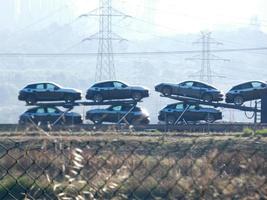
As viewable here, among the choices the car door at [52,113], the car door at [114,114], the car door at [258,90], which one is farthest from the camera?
the car door at [258,90]

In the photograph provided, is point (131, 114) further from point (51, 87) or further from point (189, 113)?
point (51, 87)

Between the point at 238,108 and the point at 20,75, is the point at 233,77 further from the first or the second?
the point at 238,108

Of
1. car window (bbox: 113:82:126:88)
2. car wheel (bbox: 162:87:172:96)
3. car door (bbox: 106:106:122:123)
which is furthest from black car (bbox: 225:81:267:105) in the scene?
car door (bbox: 106:106:122:123)

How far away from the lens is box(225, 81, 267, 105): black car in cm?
4038

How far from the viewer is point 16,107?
10000cm

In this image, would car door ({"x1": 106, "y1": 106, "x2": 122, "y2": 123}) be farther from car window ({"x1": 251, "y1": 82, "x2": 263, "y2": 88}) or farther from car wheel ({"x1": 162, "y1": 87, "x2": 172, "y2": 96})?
car window ({"x1": 251, "y1": 82, "x2": 263, "y2": 88})

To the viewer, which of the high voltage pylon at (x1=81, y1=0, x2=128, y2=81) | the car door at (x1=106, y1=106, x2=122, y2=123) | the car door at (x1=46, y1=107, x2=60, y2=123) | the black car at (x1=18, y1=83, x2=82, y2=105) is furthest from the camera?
the high voltage pylon at (x1=81, y1=0, x2=128, y2=81)

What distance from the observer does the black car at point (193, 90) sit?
40750mm

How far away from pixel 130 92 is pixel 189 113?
10.8ft

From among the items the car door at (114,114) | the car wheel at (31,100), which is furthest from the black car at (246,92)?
the car wheel at (31,100)

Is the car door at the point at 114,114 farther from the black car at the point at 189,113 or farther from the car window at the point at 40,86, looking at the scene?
the car window at the point at 40,86

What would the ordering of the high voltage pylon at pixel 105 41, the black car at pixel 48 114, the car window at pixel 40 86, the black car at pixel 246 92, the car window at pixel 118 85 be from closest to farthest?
the black car at pixel 48 114 → the black car at pixel 246 92 → the car window at pixel 118 85 → the car window at pixel 40 86 → the high voltage pylon at pixel 105 41

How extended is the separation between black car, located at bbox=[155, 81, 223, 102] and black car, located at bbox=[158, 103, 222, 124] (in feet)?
2.01

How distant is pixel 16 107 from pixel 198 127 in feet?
225
